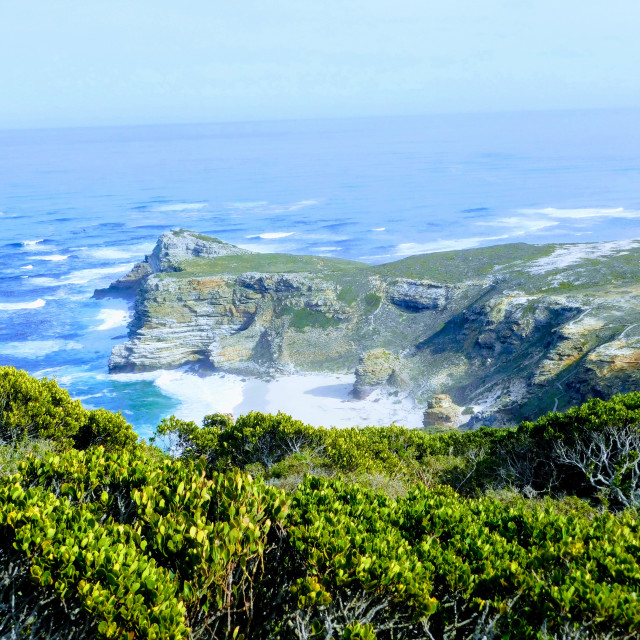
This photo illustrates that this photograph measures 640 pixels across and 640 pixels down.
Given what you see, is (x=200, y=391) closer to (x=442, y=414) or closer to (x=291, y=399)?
(x=291, y=399)

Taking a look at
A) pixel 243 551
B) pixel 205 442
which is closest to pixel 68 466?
pixel 243 551

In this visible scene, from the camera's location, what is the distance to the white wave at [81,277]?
292 ft

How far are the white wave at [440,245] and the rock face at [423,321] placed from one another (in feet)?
109

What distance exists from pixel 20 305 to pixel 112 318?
1427 cm

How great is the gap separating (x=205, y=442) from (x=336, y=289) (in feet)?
167

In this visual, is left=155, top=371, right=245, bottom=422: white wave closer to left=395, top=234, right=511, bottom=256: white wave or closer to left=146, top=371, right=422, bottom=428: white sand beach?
left=146, top=371, right=422, bottom=428: white sand beach

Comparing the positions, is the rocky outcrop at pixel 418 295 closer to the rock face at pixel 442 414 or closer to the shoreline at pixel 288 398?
the shoreline at pixel 288 398

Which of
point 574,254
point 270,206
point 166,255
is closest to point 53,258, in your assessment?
point 166,255

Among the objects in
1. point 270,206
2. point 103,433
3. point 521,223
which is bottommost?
point 521,223

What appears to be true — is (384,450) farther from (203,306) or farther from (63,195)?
(63,195)

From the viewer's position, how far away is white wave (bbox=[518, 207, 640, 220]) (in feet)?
440

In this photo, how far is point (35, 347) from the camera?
6462cm

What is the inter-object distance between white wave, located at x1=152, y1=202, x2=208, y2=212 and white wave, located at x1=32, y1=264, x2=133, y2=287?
55.4 meters

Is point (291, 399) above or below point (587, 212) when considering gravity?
below
